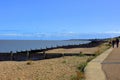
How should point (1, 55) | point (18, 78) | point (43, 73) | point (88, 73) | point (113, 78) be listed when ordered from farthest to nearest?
point (1, 55), point (43, 73), point (18, 78), point (88, 73), point (113, 78)

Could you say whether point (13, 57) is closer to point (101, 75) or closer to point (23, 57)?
point (23, 57)

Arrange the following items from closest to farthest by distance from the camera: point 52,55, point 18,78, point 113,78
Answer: point 113,78, point 18,78, point 52,55

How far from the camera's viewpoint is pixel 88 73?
18.6 metres

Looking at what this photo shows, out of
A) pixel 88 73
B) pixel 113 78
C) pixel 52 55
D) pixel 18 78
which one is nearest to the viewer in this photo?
pixel 113 78

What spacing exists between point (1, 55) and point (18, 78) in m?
33.8

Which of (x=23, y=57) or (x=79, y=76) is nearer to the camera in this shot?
(x=79, y=76)

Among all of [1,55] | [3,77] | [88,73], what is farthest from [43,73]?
[1,55]

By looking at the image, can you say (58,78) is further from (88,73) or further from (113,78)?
(113,78)

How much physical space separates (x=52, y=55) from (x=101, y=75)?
2881 cm

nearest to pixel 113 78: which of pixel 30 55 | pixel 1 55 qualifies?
pixel 30 55

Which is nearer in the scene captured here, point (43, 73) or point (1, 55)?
point (43, 73)

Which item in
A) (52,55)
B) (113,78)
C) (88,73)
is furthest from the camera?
(52,55)

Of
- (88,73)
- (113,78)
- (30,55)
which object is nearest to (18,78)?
(88,73)

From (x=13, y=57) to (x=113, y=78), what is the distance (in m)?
34.1
